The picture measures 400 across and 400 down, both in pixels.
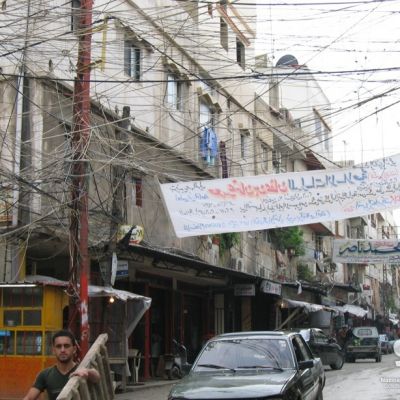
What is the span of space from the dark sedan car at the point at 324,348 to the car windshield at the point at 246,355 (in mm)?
13749

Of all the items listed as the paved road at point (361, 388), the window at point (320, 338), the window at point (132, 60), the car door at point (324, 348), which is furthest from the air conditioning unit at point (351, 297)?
the window at point (132, 60)

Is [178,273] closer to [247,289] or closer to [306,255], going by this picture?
[247,289]

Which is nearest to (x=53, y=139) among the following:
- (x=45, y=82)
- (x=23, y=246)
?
(x=45, y=82)

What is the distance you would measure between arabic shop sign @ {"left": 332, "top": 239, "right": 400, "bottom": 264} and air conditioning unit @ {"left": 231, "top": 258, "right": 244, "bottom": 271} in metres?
11.6

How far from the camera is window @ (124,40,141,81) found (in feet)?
62.6

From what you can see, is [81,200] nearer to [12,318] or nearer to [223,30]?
[12,318]

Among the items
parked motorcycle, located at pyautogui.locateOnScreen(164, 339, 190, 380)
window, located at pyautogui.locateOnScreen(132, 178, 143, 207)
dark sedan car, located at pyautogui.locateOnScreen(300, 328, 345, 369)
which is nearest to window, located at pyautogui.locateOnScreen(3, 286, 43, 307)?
window, located at pyautogui.locateOnScreen(132, 178, 143, 207)

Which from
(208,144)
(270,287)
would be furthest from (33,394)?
(270,287)

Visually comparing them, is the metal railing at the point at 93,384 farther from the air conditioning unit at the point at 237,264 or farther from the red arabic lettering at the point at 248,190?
the air conditioning unit at the point at 237,264

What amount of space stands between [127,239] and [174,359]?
5.94m

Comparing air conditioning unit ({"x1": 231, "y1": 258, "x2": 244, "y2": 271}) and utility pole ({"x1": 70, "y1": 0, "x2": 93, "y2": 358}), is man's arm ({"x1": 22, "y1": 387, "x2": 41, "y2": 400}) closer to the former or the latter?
utility pole ({"x1": 70, "y1": 0, "x2": 93, "y2": 358})

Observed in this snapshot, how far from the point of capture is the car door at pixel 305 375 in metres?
8.88

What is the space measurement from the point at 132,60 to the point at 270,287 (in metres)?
10.7

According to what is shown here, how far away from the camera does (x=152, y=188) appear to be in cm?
2058
